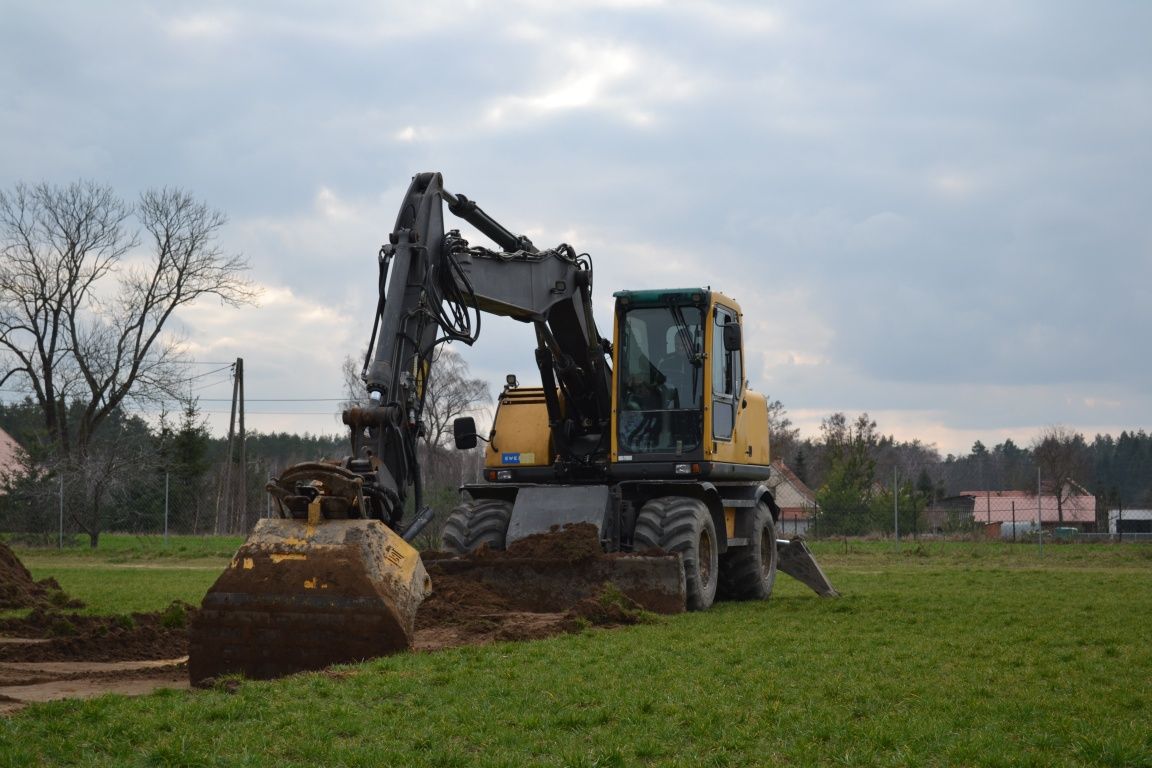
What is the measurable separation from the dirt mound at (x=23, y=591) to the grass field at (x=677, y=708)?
320 inches

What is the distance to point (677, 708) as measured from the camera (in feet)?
22.6

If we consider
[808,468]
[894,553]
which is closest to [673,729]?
[894,553]

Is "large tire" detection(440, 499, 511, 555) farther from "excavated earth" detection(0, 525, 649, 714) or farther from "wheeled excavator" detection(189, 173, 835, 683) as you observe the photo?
"excavated earth" detection(0, 525, 649, 714)

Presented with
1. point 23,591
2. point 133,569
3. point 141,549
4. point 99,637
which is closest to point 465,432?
point 99,637

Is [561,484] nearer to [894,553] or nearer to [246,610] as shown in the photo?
[246,610]

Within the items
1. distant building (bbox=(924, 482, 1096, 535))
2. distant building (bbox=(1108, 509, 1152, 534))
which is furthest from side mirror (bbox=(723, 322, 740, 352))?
distant building (bbox=(1108, 509, 1152, 534))

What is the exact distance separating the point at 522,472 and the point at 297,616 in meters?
6.89

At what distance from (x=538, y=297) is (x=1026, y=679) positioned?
7.00 m

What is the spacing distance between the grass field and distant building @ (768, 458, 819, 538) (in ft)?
25.2

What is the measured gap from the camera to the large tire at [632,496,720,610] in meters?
12.9

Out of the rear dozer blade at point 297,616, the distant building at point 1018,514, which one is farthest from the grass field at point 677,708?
the distant building at point 1018,514

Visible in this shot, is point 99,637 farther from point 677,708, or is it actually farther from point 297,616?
point 677,708

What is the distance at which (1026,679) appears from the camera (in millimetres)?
8141

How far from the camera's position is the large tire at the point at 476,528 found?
44.9ft
